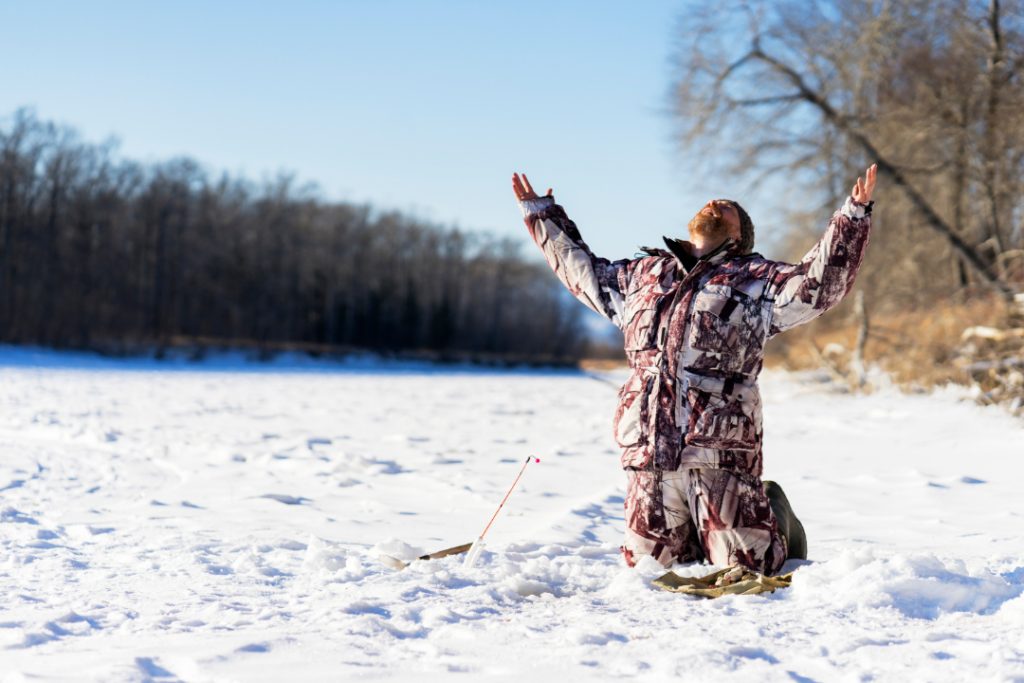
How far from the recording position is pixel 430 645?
8.94 feet

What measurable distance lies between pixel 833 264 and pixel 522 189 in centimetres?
142

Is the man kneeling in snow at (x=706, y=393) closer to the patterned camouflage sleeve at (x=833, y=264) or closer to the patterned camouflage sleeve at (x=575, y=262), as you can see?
the patterned camouflage sleeve at (x=833, y=264)

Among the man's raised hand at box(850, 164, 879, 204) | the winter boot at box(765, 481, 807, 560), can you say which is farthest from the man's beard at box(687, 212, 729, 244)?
the winter boot at box(765, 481, 807, 560)


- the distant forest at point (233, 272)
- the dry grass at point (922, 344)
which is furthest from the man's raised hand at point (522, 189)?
the distant forest at point (233, 272)

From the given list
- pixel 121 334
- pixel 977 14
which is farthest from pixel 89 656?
pixel 121 334

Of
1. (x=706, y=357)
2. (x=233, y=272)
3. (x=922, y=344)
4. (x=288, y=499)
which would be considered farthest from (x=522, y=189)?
(x=233, y=272)

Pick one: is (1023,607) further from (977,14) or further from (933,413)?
(977,14)

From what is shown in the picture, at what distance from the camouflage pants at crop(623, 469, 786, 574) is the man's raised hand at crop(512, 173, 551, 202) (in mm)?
1260

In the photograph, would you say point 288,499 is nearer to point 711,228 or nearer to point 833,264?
point 711,228

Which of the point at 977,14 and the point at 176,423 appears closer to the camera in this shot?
the point at 176,423

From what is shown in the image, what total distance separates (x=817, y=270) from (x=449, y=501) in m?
3.29

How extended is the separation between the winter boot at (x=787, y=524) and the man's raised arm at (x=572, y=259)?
2.91 ft

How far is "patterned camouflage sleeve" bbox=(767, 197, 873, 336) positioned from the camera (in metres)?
3.21

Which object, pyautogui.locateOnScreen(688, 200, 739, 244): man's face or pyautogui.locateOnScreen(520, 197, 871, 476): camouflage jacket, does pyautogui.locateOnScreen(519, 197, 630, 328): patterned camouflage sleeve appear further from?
pyautogui.locateOnScreen(688, 200, 739, 244): man's face
